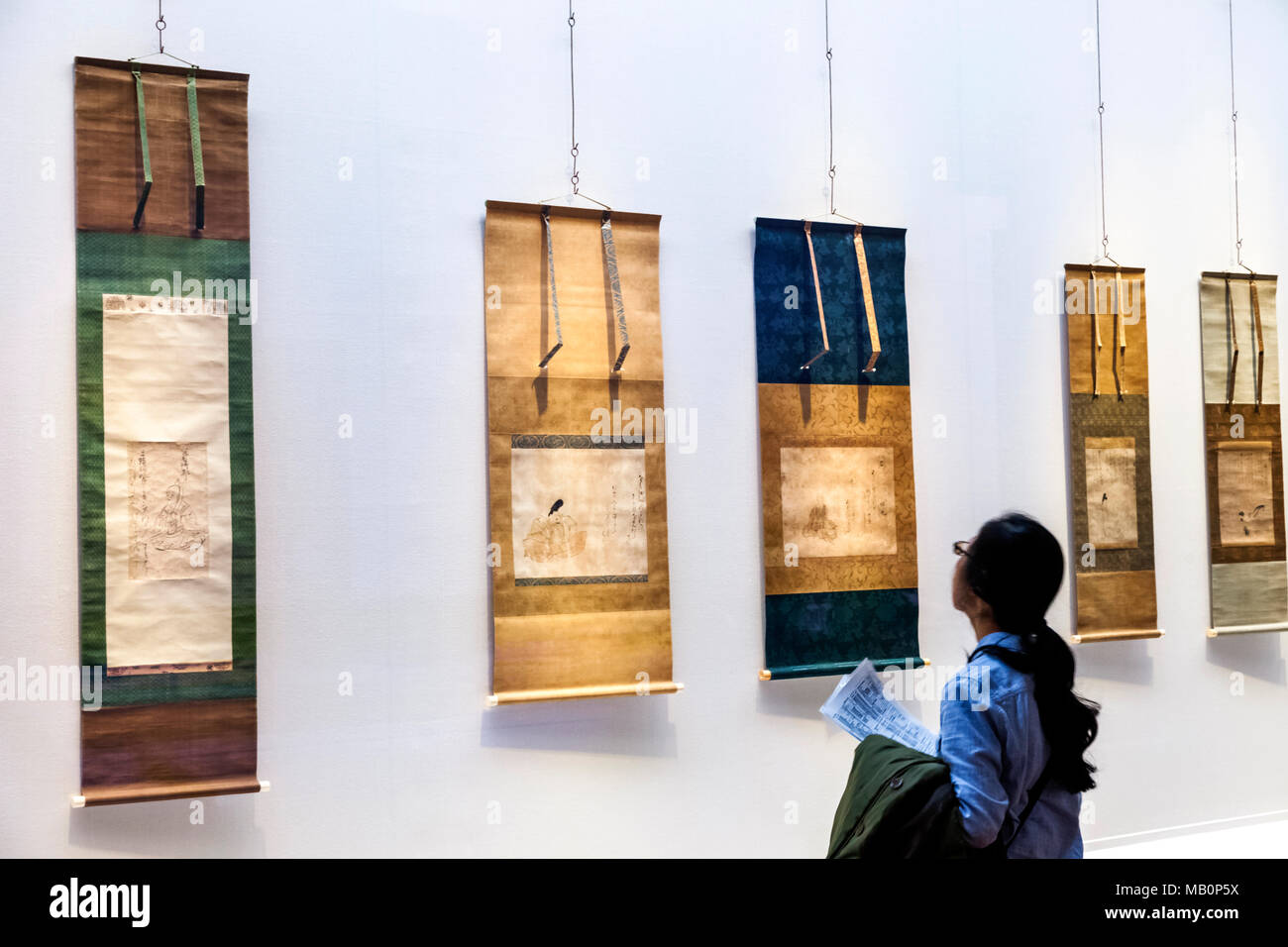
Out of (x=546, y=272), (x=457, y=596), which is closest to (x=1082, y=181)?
(x=546, y=272)

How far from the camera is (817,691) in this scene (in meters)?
3.75

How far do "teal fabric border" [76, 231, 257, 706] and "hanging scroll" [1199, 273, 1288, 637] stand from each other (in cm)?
365

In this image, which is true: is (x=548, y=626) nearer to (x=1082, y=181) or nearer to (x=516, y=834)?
(x=516, y=834)

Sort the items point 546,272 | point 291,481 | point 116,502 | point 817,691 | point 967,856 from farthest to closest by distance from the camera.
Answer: point 817,691 < point 546,272 < point 291,481 < point 116,502 < point 967,856

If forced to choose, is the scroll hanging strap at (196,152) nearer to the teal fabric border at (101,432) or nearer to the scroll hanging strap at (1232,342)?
the teal fabric border at (101,432)

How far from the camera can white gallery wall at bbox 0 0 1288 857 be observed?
301 cm

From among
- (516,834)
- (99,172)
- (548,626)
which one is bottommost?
(516,834)

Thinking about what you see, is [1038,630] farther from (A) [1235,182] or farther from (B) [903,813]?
(A) [1235,182]

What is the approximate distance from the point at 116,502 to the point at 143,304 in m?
0.55

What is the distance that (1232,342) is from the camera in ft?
14.8

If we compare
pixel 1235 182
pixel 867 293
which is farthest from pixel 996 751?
pixel 1235 182

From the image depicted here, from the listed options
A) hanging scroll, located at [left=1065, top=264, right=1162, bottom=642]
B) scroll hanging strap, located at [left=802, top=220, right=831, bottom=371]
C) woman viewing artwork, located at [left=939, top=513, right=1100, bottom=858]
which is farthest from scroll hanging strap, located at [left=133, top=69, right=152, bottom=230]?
hanging scroll, located at [left=1065, top=264, right=1162, bottom=642]

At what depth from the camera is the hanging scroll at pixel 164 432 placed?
2.95 metres

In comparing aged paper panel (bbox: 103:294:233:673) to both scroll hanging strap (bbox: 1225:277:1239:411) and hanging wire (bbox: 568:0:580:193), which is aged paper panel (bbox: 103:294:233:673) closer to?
hanging wire (bbox: 568:0:580:193)
